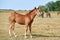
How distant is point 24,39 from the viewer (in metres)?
13.7

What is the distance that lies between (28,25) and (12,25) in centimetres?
122

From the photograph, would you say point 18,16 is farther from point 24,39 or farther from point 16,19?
point 24,39

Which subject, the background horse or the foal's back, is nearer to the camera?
the background horse

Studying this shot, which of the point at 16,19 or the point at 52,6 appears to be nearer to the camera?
the point at 16,19

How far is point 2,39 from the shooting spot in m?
13.6

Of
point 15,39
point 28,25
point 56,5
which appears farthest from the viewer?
point 56,5

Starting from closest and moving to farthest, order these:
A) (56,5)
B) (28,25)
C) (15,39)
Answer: (15,39) < (28,25) < (56,5)

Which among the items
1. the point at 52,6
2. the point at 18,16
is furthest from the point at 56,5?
the point at 18,16

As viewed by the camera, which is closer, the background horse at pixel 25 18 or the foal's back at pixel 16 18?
the background horse at pixel 25 18

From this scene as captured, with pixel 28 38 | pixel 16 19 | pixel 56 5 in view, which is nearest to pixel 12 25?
pixel 16 19

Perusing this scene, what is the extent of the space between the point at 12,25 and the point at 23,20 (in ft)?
2.80

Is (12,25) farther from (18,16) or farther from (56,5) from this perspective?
(56,5)

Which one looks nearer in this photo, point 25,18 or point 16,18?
point 25,18

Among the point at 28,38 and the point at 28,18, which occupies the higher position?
the point at 28,18
